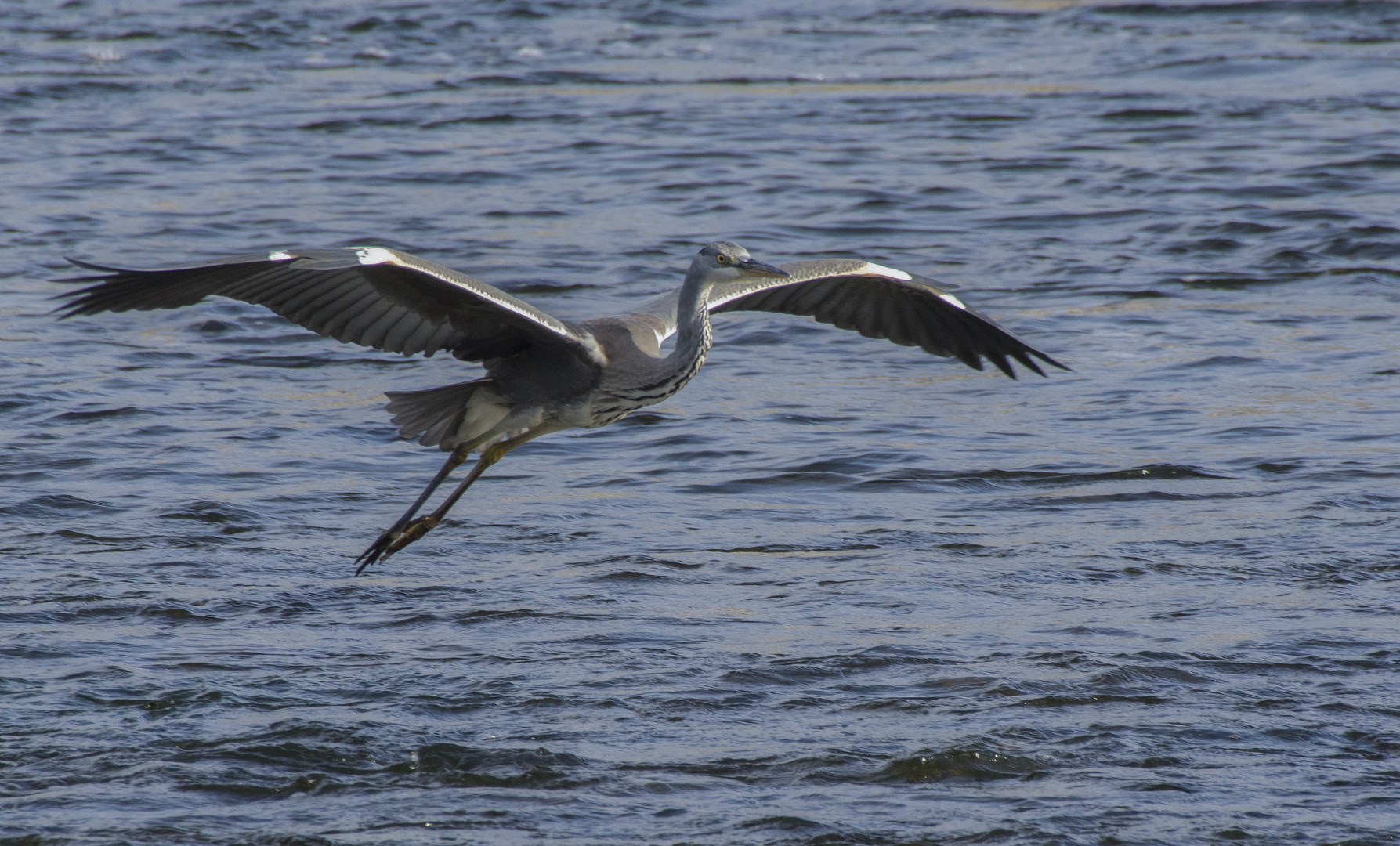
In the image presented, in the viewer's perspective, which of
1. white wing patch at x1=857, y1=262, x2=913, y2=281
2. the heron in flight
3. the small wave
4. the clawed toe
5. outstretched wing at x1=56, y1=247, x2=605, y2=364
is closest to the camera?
the small wave

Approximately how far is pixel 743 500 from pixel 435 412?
5.63 feet

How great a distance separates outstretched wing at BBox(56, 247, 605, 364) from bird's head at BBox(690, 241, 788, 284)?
1.84 feet

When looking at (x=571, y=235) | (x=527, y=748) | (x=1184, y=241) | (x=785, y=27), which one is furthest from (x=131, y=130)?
(x=527, y=748)

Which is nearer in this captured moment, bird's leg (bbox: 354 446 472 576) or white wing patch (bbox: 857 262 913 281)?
bird's leg (bbox: 354 446 472 576)

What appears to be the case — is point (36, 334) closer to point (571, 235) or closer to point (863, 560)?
point (571, 235)

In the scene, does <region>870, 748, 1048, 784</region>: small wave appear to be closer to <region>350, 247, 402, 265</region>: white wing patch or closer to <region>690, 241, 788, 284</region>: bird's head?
<region>690, 241, 788, 284</region>: bird's head

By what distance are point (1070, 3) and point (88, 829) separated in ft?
64.8

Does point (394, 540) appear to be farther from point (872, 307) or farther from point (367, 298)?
point (872, 307)

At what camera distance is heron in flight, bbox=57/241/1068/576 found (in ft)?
21.6

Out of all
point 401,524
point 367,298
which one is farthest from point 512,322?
point 401,524

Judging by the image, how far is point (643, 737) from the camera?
607 centimetres

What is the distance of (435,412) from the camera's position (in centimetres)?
783

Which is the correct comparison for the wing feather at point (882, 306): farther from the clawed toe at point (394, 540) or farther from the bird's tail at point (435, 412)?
the clawed toe at point (394, 540)

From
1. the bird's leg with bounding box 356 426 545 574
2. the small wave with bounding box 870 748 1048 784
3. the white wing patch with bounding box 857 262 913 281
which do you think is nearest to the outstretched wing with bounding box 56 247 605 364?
the bird's leg with bounding box 356 426 545 574
